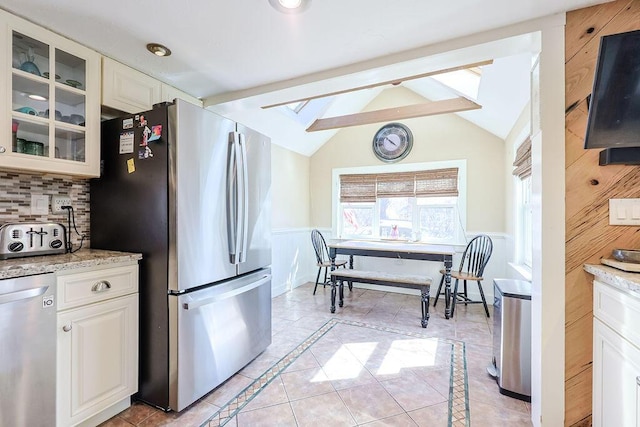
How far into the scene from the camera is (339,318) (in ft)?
10.7

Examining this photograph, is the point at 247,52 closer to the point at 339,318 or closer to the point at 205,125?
the point at 205,125

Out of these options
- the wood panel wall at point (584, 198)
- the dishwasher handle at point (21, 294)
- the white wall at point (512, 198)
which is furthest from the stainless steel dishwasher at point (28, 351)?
the white wall at point (512, 198)

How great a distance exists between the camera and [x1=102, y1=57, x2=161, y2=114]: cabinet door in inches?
75.6

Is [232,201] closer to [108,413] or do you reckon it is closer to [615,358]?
[108,413]

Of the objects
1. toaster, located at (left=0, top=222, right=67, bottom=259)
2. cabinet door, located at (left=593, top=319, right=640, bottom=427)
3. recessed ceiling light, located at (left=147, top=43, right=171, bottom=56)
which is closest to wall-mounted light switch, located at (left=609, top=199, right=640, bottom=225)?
cabinet door, located at (left=593, top=319, right=640, bottom=427)

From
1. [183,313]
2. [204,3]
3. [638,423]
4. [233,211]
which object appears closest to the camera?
[638,423]

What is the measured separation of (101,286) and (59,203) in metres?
0.78

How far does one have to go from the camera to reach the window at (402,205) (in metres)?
4.18

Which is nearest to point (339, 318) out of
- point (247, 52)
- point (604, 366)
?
point (604, 366)

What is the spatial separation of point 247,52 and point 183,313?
170cm

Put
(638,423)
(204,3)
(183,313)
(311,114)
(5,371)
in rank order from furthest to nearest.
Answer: (311,114), (183,313), (204,3), (5,371), (638,423)

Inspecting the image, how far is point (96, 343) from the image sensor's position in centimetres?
153

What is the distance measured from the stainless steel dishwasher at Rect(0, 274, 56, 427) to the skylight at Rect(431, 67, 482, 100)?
3575 mm

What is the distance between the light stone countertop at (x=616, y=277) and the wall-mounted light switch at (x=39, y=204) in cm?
295
